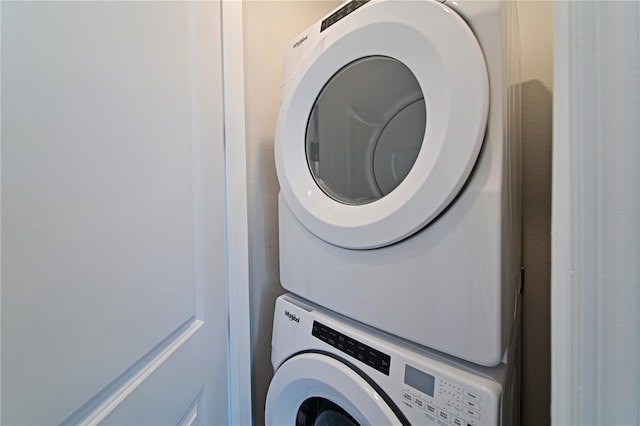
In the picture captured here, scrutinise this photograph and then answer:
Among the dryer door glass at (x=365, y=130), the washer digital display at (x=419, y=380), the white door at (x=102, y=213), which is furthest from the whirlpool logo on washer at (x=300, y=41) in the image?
the washer digital display at (x=419, y=380)

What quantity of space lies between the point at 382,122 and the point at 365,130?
6 centimetres

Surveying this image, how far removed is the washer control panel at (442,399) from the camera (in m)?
0.45

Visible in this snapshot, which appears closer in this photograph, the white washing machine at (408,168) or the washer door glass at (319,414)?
the white washing machine at (408,168)

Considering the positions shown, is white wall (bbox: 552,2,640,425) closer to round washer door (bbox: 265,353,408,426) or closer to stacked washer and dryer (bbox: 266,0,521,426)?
stacked washer and dryer (bbox: 266,0,521,426)

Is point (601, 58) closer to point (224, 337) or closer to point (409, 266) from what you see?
point (409, 266)

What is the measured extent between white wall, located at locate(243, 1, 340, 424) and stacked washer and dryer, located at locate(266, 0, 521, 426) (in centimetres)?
23

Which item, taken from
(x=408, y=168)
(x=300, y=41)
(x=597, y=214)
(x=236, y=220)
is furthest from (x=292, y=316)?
(x=300, y=41)

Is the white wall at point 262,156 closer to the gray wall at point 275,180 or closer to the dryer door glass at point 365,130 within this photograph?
the gray wall at point 275,180

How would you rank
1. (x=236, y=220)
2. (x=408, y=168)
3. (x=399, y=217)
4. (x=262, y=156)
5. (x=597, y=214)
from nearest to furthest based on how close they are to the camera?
(x=597, y=214) → (x=399, y=217) → (x=408, y=168) → (x=236, y=220) → (x=262, y=156)

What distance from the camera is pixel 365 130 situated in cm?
78

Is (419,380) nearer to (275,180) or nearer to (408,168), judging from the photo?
(408,168)

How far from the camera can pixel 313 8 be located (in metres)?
1.14

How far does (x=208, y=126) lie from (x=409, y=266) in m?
0.72

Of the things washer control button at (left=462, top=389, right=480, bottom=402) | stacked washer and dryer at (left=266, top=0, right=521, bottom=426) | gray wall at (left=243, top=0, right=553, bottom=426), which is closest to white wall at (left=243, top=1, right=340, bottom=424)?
gray wall at (left=243, top=0, right=553, bottom=426)
